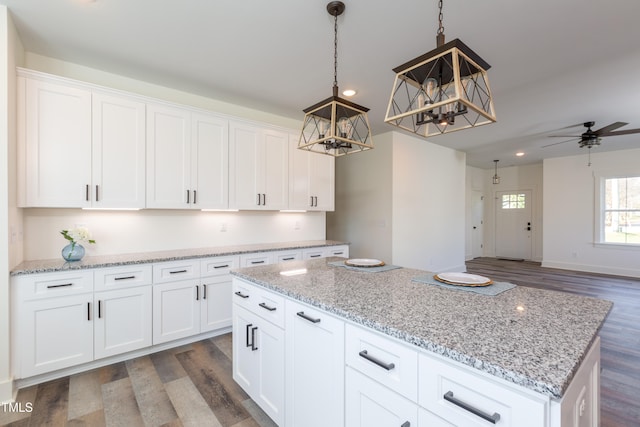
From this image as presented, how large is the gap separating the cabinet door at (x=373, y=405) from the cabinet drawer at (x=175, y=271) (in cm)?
224

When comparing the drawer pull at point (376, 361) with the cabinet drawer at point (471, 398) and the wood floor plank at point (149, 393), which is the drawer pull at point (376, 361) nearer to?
the cabinet drawer at point (471, 398)

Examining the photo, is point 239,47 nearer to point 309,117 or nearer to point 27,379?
point 309,117

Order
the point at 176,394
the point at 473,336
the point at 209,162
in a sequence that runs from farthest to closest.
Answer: the point at 209,162
the point at 176,394
the point at 473,336

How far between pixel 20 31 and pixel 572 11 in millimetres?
4188

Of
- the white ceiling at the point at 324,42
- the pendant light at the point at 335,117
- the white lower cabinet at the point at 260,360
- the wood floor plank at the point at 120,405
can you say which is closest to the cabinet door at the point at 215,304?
the wood floor plank at the point at 120,405

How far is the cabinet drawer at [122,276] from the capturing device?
255 cm

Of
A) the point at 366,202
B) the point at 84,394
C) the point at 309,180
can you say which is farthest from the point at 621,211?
the point at 84,394

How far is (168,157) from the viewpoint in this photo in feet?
10.4

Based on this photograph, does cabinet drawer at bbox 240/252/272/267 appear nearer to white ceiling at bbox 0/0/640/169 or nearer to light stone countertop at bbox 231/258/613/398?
light stone countertop at bbox 231/258/613/398

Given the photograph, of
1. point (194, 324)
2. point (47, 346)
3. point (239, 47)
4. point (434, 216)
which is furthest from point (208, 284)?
point (434, 216)

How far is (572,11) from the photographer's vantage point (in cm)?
212

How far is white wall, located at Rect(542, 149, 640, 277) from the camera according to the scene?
6445 mm

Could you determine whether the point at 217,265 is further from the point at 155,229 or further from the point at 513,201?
the point at 513,201

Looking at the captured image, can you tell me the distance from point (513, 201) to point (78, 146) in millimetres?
Answer: 9720
